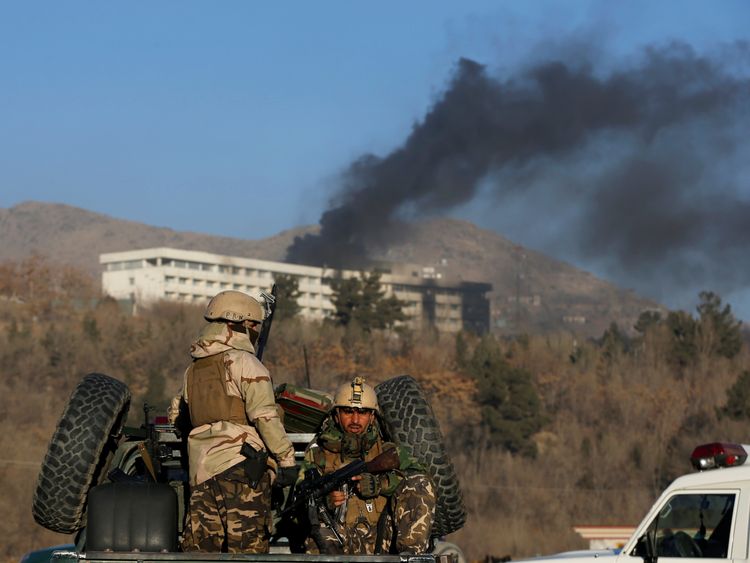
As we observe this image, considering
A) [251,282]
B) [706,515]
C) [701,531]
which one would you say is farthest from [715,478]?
[251,282]

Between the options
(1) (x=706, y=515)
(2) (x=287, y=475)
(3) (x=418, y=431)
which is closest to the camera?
(2) (x=287, y=475)

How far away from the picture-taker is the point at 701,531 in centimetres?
975

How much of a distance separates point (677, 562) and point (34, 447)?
48.4 metres

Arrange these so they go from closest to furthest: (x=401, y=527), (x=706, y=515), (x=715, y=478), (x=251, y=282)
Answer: (x=401, y=527), (x=715, y=478), (x=706, y=515), (x=251, y=282)

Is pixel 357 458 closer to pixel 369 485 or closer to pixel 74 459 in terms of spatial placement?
pixel 369 485

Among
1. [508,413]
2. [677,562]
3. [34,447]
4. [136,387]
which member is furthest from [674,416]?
[677,562]

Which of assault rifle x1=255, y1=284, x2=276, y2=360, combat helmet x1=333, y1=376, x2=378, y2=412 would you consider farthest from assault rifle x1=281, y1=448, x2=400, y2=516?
assault rifle x1=255, y1=284, x2=276, y2=360

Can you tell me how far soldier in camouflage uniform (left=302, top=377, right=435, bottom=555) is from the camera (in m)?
8.12

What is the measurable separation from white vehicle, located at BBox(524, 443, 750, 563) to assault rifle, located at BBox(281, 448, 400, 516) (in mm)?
2378

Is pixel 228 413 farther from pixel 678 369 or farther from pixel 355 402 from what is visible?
pixel 678 369

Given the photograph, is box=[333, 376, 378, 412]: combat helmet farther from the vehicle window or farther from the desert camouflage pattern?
the vehicle window

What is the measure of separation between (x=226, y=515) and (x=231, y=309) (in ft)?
3.77

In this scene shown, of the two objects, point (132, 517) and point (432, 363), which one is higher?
point (432, 363)

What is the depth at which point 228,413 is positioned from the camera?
26.3 ft
